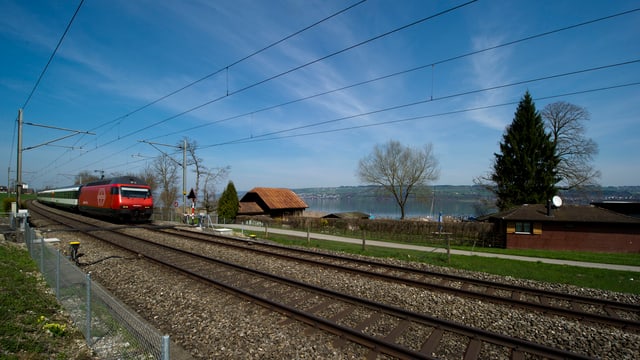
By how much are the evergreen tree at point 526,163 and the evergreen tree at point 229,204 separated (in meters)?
32.7

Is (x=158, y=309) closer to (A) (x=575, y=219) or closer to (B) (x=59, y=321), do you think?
(B) (x=59, y=321)

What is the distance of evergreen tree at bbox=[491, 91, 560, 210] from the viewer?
3725 cm

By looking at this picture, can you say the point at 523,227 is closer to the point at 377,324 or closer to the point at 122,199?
the point at 377,324

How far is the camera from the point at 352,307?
772cm

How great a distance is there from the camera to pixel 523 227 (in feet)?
83.8

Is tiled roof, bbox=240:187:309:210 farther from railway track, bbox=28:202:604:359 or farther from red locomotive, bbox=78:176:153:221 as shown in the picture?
railway track, bbox=28:202:604:359

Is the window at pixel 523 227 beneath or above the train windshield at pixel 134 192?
beneath

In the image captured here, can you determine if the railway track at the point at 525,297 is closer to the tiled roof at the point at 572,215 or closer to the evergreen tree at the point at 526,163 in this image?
the tiled roof at the point at 572,215

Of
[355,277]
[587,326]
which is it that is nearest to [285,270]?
[355,277]

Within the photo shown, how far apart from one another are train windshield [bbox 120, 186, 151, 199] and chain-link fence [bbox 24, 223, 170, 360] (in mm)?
19600

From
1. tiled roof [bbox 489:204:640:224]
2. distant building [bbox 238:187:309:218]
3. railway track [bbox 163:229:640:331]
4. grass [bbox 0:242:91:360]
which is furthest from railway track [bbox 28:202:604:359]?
distant building [bbox 238:187:309:218]

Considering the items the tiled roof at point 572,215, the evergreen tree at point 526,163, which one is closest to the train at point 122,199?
the tiled roof at point 572,215

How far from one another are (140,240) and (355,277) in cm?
1295

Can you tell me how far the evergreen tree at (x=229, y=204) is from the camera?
39938 millimetres
